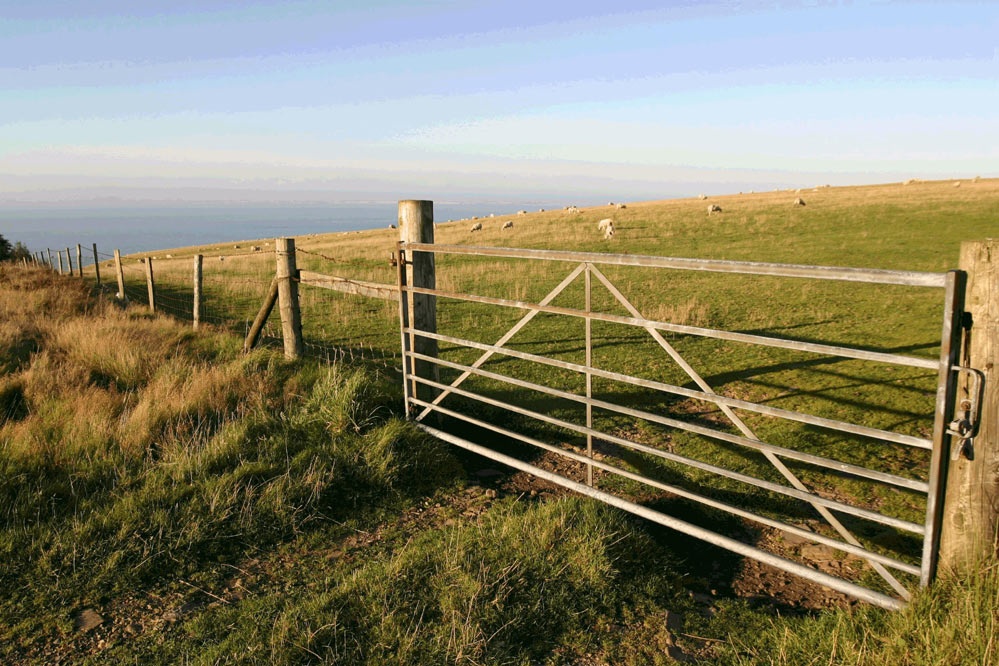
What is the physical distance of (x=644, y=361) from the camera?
9383 millimetres

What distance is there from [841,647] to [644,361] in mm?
6339

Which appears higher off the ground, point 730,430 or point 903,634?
point 903,634

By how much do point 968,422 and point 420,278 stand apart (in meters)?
4.74

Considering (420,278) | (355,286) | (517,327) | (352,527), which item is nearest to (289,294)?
(355,286)

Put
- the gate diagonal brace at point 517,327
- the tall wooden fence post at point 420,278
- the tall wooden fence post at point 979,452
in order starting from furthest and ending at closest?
the tall wooden fence post at point 420,278, the gate diagonal brace at point 517,327, the tall wooden fence post at point 979,452

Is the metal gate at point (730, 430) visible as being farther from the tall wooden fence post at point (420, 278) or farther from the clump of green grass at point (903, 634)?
the clump of green grass at point (903, 634)

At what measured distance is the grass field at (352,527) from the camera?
3439 mm

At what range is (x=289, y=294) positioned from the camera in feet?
26.2

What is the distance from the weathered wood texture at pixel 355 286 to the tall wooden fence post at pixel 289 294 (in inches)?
6.1

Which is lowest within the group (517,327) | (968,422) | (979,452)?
(979,452)

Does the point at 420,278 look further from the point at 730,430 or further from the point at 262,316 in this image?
the point at 730,430

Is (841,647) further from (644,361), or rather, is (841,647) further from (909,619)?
(644,361)

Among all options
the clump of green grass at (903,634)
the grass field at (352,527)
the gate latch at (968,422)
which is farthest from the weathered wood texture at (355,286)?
the gate latch at (968,422)

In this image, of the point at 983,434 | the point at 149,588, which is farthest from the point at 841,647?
the point at 149,588
